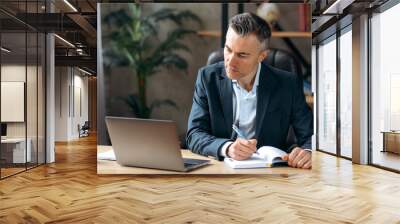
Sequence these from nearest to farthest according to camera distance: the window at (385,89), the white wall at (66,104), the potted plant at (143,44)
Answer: the potted plant at (143,44) < the window at (385,89) < the white wall at (66,104)

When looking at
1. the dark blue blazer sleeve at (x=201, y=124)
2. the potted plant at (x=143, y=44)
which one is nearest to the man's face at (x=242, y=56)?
the dark blue blazer sleeve at (x=201, y=124)

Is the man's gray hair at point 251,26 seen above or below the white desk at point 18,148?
above

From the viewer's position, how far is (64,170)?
725 cm

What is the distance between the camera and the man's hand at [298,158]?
5520mm

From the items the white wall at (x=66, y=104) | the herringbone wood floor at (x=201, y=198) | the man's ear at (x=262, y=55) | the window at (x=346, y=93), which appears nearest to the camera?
the herringbone wood floor at (x=201, y=198)

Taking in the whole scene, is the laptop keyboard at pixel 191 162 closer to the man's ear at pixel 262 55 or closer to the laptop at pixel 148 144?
the laptop at pixel 148 144

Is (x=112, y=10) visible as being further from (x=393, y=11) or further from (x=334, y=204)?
(x=393, y=11)

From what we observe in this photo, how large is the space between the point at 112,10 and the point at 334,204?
362 centimetres

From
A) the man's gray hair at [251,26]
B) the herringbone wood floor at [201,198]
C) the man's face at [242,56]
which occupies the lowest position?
the herringbone wood floor at [201,198]

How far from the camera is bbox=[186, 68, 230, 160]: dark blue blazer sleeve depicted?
544 centimetres

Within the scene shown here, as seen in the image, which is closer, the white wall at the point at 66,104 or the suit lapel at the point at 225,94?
the suit lapel at the point at 225,94

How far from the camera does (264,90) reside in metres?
5.42

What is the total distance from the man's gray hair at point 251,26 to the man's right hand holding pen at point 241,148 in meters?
1.18

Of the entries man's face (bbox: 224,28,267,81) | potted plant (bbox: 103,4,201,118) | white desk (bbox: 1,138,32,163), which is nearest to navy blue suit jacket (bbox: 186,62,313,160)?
man's face (bbox: 224,28,267,81)
